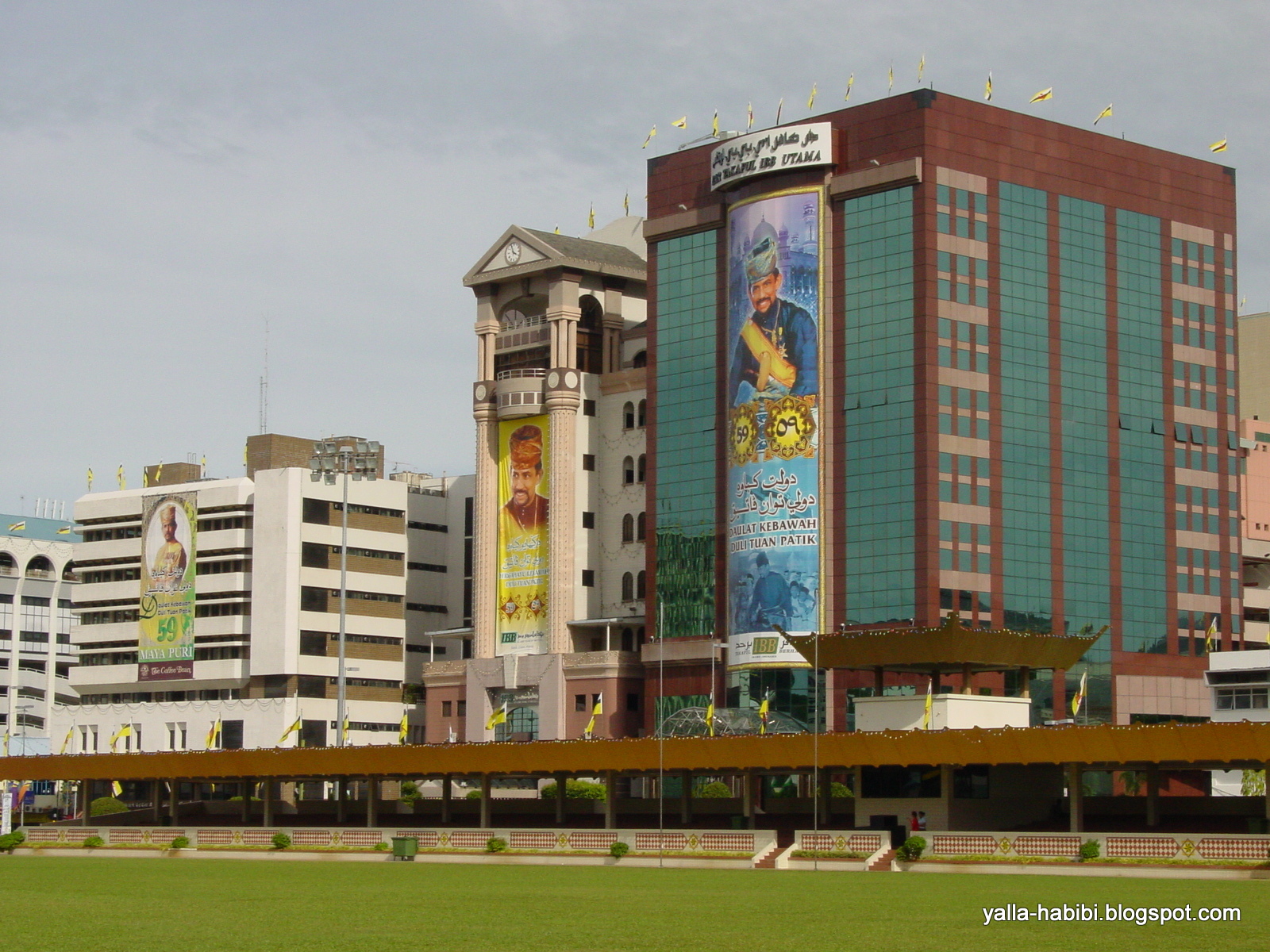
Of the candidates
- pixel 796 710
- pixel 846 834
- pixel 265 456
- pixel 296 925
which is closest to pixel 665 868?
pixel 846 834

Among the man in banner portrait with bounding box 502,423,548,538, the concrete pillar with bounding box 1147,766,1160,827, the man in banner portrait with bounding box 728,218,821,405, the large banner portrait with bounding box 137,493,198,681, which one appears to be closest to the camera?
the concrete pillar with bounding box 1147,766,1160,827

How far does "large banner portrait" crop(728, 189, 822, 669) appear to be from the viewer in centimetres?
14650

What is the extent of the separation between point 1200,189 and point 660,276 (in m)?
43.6

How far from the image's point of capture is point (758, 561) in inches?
5822

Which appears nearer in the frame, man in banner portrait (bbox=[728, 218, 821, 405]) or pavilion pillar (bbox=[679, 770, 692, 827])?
pavilion pillar (bbox=[679, 770, 692, 827])

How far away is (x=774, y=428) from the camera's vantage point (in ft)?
485

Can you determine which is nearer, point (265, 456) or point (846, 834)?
point (846, 834)

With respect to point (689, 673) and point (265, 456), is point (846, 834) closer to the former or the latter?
point (689, 673)

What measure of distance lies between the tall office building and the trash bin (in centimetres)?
4553

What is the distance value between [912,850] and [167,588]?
117 meters

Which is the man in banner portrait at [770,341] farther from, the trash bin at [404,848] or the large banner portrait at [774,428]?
the trash bin at [404,848]

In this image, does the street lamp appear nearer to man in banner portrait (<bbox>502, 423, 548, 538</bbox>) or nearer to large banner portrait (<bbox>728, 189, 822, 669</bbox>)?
man in banner portrait (<bbox>502, 423, 548, 538</bbox>)

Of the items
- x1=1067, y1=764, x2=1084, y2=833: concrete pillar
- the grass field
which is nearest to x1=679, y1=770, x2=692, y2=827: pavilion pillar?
the grass field

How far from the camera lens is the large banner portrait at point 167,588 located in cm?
19000
